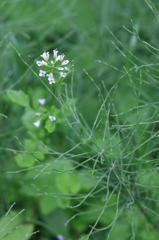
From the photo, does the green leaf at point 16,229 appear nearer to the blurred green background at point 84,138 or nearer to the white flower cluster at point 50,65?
→ the blurred green background at point 84,138

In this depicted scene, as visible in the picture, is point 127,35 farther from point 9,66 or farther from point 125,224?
point 125,224

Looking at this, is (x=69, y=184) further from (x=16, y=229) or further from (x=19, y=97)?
(x=19, y=97)

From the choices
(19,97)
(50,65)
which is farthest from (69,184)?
(50,65)

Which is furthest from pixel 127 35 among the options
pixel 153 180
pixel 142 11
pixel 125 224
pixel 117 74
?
pixel 125 224

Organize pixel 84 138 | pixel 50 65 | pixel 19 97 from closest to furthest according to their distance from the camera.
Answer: pixel 50 65 → pixel 19 97 → pixel 84 138

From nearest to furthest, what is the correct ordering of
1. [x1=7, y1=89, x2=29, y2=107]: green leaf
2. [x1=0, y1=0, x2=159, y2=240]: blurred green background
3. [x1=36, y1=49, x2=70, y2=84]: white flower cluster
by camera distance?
[x1=36, y1=49, x2=70, y2=84]: white flower cluster, [x1=0, y1=0, x2=159, y2=240]: blurred green background, [x1=7, y1=89, x2=29, y2=107]: green leaf

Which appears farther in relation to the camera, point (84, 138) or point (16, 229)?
point (84, 138)

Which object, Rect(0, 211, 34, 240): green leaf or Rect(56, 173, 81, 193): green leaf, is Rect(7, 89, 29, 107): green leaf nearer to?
Rect(56, 173, 81, 193): green leaf

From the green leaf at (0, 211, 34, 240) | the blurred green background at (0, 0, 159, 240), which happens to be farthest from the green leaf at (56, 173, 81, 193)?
the green leaf at (0, 211, 34, 240)
